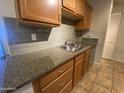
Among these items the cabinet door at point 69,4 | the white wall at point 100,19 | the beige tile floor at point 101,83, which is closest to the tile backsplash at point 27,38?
the cabinet door at point 69,4

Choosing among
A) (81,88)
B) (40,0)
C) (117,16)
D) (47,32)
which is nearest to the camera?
(40,0)

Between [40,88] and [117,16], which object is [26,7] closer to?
[40,88]

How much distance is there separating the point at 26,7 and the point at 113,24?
349 centimetres

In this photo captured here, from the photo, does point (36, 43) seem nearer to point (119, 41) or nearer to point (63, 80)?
point (63, 80)

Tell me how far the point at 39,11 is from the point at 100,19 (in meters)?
2.30

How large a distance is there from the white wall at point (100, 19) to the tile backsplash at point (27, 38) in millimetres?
1489

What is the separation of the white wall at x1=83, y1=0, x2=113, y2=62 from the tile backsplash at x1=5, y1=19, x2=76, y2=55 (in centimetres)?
149

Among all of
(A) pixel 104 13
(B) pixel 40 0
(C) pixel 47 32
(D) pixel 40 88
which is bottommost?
(D) pixel 40 88

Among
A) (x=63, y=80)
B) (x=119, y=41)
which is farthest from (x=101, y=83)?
(x=119, y=41)

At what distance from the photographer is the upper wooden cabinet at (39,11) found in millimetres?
810

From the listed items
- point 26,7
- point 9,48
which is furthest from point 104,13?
point 9,48

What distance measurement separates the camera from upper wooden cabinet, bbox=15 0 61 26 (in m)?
0.81

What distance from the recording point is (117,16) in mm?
3053

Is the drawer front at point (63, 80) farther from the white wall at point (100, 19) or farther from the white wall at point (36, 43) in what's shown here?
the white wall at point (100, 19)
